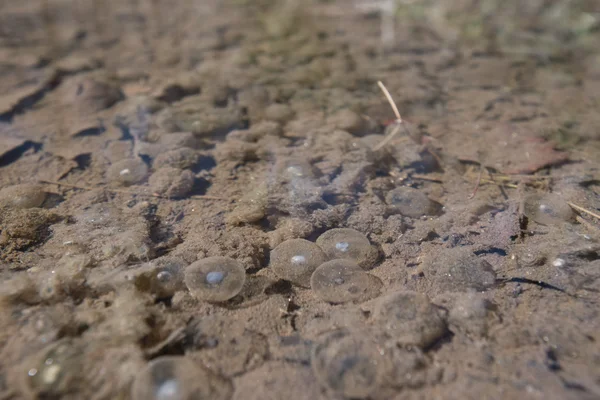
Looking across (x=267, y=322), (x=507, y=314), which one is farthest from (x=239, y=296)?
(x=507, y=314)

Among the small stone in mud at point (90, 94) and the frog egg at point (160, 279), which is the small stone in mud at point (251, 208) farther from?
the small stone in mud at point (90, 94)

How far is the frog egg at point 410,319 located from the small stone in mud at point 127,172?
1.25 meters

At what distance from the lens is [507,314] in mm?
1411

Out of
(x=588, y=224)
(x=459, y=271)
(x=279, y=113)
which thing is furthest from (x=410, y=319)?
(x=279, y=113)

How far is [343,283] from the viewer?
1.52m

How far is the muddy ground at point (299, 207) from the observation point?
1237 mm

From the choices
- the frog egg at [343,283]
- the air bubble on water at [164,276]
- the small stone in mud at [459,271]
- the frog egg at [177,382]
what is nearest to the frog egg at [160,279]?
the air bubble on water at [164,276]

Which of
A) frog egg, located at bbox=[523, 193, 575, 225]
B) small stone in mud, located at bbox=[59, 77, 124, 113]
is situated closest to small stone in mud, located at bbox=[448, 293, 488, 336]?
frog egg, located at bbox=[523, 193, 575, 225]

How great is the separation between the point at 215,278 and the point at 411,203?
899mm

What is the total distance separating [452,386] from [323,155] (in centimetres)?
129

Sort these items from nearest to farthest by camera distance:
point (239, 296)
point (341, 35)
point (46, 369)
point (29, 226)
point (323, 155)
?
1. point (46, 369)
2. point (239, 296)
3. point (29, 226)
4. point (323, 155)
5. point (341, 35)

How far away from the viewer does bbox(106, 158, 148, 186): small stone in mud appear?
2.05 m

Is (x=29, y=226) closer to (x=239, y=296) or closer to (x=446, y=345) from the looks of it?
(x=239, y=296)

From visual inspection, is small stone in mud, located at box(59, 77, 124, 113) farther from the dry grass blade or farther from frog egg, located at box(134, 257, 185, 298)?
the dry grass blade
